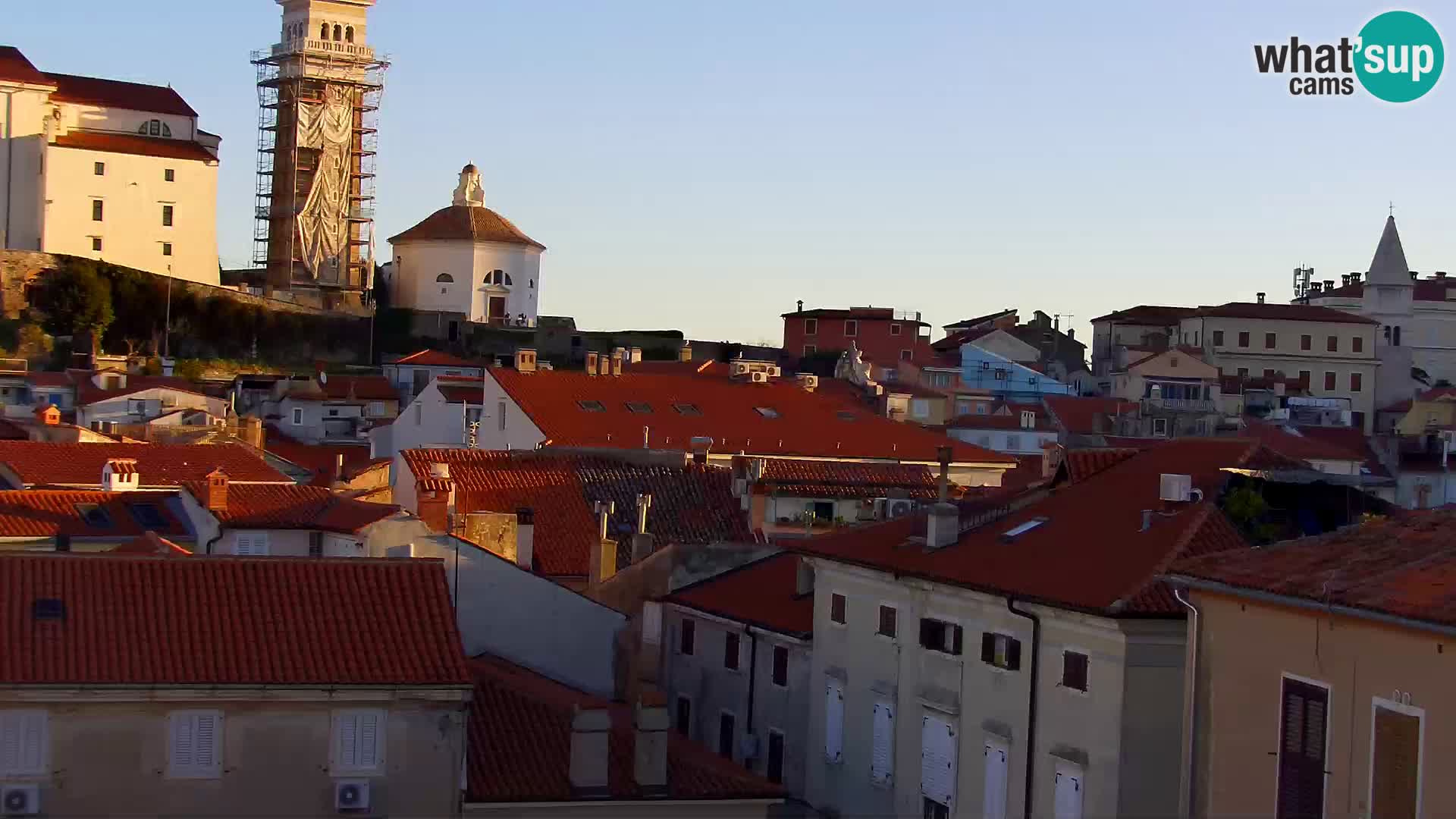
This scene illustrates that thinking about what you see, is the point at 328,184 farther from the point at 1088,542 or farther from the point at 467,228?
the point at 1088,542

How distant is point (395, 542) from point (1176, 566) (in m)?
15.0

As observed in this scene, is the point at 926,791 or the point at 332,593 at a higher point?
the point at 332,593

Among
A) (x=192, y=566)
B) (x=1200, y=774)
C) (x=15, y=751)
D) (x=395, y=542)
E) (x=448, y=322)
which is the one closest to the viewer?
(x=1200, y=774)

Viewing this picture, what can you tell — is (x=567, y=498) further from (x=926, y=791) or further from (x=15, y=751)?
(x=15, y=751)

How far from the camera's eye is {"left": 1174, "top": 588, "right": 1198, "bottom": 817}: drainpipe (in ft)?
58.2

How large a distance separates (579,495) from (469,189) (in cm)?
5976

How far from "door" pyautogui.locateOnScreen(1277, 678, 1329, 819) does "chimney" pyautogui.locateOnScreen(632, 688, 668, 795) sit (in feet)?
25.8

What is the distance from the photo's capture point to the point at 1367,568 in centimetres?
1650

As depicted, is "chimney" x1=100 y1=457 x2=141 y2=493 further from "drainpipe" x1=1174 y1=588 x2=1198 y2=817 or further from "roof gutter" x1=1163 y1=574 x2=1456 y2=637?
"drainpipe" x1=1174 y1=588 x2=1198 y2=817

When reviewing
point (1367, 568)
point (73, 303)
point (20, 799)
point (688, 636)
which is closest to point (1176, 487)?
point (1367, 568)

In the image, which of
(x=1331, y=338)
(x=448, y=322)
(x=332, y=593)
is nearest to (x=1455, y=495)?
(x=1331, y=338)

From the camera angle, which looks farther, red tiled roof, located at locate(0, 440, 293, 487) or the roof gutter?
red tiled roof, located at locate(0, 440, 293, 487)

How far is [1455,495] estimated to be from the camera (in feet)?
223

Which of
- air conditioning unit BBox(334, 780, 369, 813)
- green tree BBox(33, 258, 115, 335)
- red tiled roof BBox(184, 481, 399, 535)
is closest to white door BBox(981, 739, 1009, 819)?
air conditioning unit BBox(334, 780, 369, 813)
